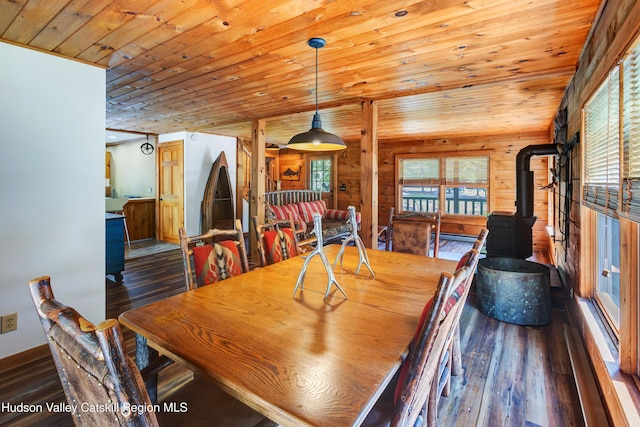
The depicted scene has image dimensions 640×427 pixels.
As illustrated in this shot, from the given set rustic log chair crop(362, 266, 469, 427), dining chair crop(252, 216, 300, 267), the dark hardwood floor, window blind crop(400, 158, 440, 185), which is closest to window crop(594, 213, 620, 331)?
the dark hardwood floor

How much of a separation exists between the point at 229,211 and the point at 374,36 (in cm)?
571

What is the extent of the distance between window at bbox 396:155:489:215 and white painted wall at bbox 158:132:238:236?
13.4 feet

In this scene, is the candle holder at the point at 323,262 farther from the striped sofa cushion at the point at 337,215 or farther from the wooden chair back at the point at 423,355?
the striped sofa cushion at the point at 337,215

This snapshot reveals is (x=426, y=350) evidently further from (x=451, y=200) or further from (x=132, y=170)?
(x=132, y=170)

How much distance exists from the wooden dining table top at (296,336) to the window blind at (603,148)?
1053mm

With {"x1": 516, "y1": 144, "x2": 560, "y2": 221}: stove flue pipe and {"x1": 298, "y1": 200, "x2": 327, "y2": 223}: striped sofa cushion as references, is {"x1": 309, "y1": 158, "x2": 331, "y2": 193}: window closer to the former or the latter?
{"x1": 298, "y1": 200, "x2": 327, "y2": 223}: striped sofa cushion

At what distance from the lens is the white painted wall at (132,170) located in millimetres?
7379

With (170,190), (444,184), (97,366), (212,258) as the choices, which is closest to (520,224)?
(212,258)

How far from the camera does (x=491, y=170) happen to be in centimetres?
689

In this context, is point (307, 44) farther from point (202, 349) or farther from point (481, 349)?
point (481, 349)

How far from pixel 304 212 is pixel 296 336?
5396 mm

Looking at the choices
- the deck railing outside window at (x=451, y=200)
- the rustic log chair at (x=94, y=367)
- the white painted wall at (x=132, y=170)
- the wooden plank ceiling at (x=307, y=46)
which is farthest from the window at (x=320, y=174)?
the rustic log chair at (x=94, y=367)

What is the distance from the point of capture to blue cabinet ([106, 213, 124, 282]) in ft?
13.7

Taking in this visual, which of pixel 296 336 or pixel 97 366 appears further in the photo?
pixel 296 336
